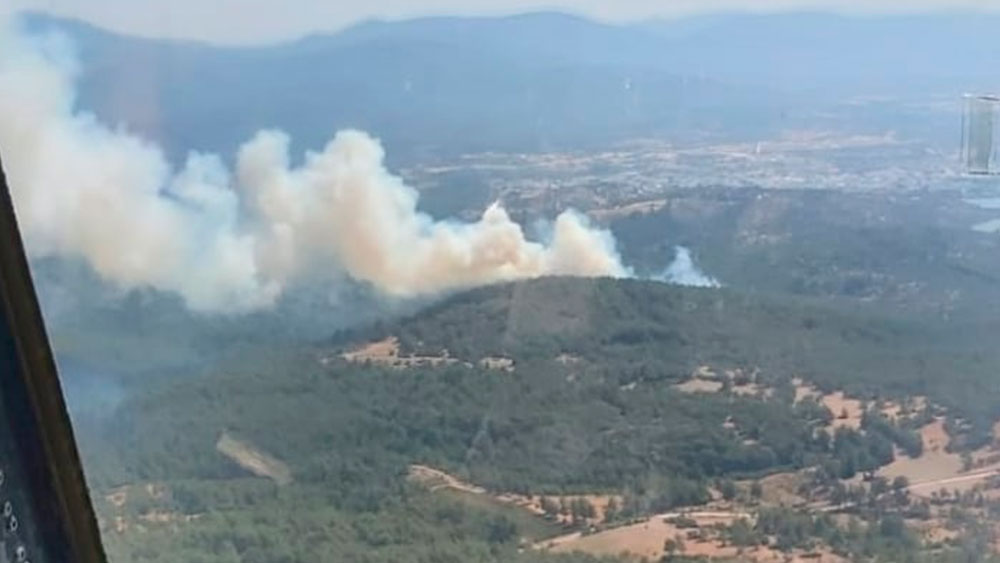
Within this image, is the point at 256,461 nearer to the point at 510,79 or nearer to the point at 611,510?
the point at 611,510

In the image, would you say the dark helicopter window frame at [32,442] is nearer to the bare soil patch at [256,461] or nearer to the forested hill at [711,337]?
the bare soil patch at [256,461]

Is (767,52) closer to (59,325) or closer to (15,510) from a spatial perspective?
(59,325)

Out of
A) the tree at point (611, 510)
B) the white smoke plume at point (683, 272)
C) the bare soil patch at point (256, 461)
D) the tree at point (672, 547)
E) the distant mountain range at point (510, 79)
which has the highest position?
the distant mountain range at point (510, 79)

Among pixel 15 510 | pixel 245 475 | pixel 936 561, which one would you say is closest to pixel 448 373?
pixel 245 475

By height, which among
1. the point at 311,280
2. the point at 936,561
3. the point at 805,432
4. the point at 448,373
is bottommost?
the point at 936,561

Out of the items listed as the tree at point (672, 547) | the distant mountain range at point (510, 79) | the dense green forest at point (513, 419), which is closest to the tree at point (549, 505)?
the dense green forest at point (513, 419)

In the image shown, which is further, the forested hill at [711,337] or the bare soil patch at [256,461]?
the bare soil patch at [256,461]

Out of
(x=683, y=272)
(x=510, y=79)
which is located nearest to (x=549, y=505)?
(x=683, y=272)
